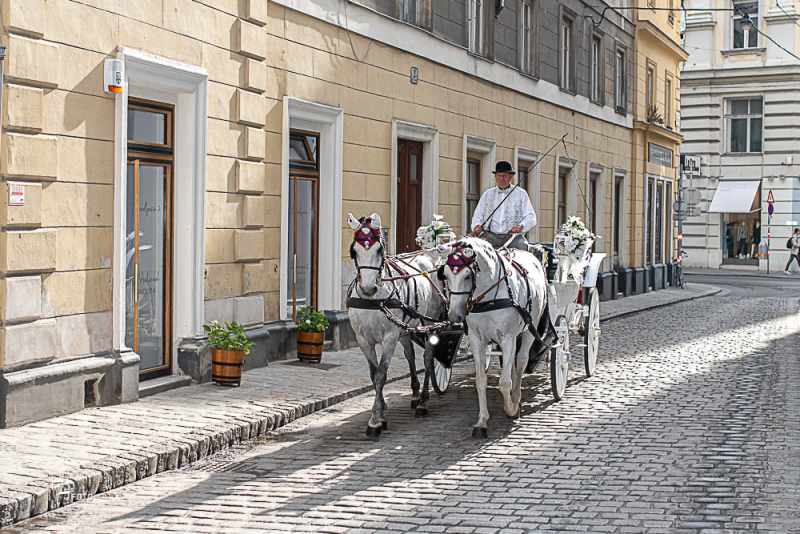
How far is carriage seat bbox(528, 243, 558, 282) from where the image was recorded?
11.7m

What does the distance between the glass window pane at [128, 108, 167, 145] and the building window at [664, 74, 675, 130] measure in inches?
969

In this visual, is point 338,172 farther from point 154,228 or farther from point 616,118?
point 616,118

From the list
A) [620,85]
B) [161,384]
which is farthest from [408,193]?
[620,85]

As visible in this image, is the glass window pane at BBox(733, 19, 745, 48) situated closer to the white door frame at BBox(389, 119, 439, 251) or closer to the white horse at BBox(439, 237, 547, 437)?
the white door frame at BBox(389, 119, 439, 251)

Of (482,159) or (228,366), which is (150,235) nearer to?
(228,366)

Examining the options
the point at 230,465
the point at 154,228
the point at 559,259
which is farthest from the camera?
the point at 559,259

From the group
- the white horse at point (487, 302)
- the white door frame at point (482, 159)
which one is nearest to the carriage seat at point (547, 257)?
the white horse at point (487, 302)

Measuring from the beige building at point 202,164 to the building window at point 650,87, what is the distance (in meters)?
12.5

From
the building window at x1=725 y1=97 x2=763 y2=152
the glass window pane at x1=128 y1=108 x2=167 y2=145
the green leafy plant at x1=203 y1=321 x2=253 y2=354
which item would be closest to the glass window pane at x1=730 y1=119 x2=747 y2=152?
the building window at x1=725 y1=97 x2=763 y2=152

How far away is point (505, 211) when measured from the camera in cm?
1145

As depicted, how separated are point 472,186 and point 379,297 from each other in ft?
34.7

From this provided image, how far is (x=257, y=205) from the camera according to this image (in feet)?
41.6

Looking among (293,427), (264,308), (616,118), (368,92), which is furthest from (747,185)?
(293,427)

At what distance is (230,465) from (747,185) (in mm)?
37059
